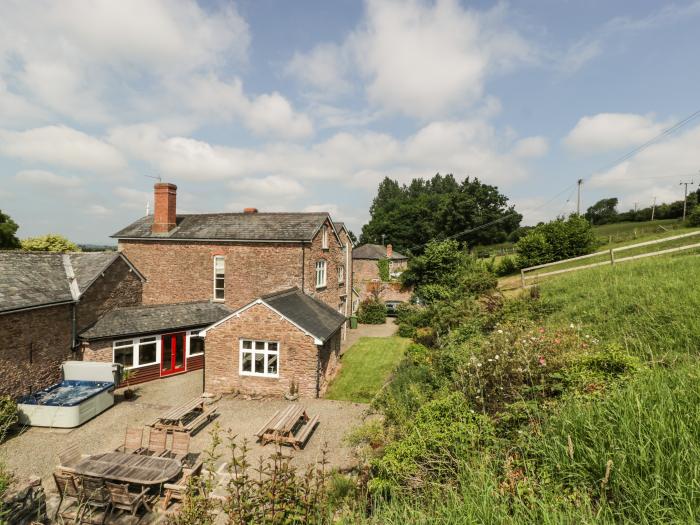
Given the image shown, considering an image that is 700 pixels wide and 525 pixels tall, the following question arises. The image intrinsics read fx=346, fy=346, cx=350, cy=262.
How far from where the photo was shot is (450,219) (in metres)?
61.9

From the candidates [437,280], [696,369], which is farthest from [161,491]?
[437,280]

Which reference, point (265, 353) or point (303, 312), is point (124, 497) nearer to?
point (265, 353)

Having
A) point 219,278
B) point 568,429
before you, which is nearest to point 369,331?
point 219,278

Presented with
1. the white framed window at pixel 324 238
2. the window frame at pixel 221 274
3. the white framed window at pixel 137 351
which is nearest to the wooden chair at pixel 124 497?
the white framed window at pixel 137 351

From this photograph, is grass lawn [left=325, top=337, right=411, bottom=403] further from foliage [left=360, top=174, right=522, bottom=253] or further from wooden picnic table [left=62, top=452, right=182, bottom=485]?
foliage [left=360, top=174, right=522, bottom=253]

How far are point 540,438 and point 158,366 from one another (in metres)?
18.8

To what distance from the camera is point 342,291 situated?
1109 inches

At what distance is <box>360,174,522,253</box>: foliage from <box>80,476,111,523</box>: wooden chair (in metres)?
53.7

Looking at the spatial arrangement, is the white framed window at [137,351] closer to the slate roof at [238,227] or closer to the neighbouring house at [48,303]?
the neighbouring house at [48,303]

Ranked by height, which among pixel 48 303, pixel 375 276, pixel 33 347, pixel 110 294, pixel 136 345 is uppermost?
pixel 48 303

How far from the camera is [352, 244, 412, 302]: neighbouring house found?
3750cm

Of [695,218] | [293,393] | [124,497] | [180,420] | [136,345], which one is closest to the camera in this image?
[124,497]

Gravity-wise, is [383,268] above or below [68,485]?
above

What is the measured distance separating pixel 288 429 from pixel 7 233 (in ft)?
168
